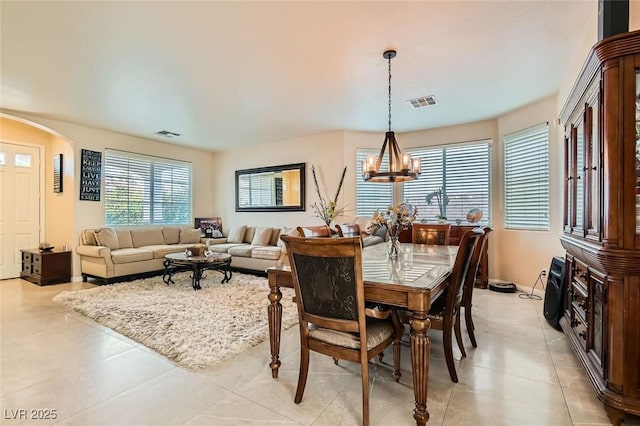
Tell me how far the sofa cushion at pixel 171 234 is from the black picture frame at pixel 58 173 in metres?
1.88

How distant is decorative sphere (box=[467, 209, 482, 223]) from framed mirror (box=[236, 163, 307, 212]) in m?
3.11

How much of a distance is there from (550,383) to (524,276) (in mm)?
2918

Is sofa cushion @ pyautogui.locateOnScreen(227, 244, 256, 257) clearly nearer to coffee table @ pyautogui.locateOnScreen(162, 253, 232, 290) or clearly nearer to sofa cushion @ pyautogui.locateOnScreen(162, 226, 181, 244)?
coffee table @ pyautogui.locateOnScreen(162, 253, 232, 290)

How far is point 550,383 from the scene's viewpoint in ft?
6.72

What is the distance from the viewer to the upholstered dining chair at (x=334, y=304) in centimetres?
154

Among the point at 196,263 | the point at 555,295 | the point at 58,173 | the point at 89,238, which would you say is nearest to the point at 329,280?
the point at 555,295

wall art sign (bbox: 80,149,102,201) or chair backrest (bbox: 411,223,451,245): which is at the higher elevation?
wall art sign (bbox: 80,149,102,201)

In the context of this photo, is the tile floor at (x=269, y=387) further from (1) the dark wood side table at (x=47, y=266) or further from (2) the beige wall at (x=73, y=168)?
(2) the beige wall at (x=73, y=168)

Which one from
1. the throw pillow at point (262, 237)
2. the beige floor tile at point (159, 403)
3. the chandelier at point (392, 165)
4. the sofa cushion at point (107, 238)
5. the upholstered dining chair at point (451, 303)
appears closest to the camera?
the beige floor tile at point (159, 403)

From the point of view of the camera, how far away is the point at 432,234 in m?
3.82

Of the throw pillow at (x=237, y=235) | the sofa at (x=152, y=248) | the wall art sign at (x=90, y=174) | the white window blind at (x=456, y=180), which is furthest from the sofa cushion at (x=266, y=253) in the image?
the wall art sign at (x=90, y=174)

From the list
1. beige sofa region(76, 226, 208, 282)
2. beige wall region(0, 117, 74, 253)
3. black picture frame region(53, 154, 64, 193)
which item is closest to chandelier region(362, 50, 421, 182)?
beige sofa region(76, 226, 208, 282)

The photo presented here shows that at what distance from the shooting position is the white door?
5.32m

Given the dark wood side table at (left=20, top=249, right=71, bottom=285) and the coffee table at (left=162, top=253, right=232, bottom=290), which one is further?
the dark wood side table at (left=20, top=249, right=71, bottom=285)
